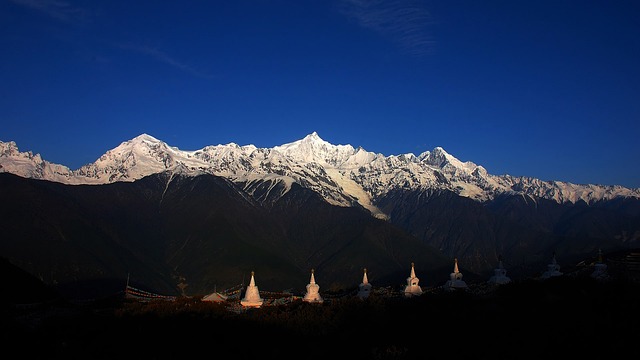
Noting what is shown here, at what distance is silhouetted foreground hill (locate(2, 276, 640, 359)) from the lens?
70.2 metres

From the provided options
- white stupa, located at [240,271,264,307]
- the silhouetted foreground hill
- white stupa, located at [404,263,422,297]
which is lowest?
the silhouetted foreground hill

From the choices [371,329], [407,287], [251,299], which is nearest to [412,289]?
[407,287]

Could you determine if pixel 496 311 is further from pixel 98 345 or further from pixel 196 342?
pixel 98 345

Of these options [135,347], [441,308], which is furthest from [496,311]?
[135,347]

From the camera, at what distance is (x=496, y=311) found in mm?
85000

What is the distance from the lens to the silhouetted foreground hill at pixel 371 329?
70.2 metres

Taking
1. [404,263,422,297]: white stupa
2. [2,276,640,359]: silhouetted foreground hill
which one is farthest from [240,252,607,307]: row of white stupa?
[2,276,640,359]: silhouetted foreground hill

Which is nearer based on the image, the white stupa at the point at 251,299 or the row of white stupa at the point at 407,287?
the white stupa at the point at 251,299

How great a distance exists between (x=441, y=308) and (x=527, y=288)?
43.2ft

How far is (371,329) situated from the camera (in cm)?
8344

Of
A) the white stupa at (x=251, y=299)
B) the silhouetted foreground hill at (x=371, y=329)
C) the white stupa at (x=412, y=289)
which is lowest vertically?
the silhouetted foreground hill at (x=371, y=329)

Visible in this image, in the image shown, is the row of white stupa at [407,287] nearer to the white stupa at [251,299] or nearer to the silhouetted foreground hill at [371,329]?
the white stupa at [251,299]

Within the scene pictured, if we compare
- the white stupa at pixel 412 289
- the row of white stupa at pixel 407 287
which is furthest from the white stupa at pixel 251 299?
the white stupa at pixel 412 289

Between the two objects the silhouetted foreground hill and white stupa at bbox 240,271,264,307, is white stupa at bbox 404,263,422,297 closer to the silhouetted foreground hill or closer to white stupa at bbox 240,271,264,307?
the silhouetted foreground hill
